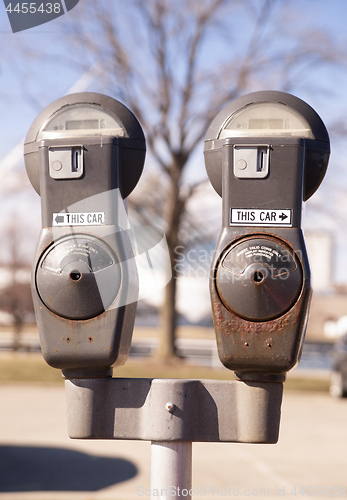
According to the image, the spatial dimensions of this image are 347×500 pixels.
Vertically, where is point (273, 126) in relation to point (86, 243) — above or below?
above

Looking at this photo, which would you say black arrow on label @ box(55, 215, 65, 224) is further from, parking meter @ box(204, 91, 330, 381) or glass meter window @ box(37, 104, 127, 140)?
parking meter @ box(204, 91, 330, 381)

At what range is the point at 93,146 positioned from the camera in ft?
6.24

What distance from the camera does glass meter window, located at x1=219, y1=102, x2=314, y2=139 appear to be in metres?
1.91

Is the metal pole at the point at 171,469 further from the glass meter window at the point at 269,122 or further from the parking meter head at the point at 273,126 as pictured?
the glass meter window at the point at 269,122

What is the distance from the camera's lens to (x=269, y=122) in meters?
1.93

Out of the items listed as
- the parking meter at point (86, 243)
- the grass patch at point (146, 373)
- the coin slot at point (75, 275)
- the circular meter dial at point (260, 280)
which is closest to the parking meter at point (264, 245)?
the circular meter dial at point (260, 280)

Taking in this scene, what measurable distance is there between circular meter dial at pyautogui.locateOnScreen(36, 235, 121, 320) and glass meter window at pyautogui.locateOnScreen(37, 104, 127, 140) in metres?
0.35

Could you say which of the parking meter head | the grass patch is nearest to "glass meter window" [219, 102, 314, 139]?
the parking meter head

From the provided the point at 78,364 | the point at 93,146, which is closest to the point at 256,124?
the point at 93,146

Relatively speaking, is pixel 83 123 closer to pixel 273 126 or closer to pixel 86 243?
pixel 86 243

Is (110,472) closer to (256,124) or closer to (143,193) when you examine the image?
(256,124)

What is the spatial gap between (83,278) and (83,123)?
51 cm

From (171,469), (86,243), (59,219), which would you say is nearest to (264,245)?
(86,243)

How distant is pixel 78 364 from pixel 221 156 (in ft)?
2.56
